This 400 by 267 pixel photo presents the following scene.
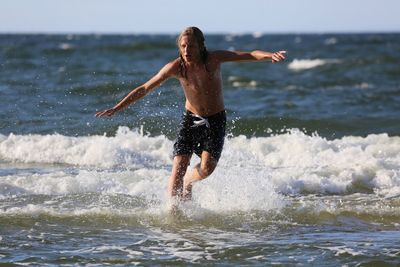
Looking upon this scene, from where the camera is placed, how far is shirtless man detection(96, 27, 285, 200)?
7.33 meters

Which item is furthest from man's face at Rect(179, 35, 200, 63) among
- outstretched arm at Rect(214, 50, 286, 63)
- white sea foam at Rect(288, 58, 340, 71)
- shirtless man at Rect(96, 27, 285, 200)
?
white sea foam at Rect(288, 58, 340, 71)

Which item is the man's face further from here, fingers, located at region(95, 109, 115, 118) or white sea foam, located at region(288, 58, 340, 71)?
white sea foam, located at region(288, 58, 340, 71)

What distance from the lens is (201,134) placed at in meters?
7.70

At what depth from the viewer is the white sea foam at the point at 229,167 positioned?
909 centimetres

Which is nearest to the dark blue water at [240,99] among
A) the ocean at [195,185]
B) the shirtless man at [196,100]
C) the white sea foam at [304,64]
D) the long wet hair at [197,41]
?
the ocean at [195,185]

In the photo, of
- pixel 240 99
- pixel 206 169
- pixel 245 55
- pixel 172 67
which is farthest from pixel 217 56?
pixel 240 99

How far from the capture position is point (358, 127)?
16.6 metres

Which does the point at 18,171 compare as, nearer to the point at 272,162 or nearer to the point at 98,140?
the point at 98,140

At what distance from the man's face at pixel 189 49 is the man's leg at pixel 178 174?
3.44ft

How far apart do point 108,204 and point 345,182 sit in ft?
10.9

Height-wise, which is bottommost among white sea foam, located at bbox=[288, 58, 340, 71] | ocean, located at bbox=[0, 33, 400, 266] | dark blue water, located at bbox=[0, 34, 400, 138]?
ocean, located at bbox=[0, 33, 400, 266]

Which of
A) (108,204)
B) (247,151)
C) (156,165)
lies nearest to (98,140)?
(156,165)

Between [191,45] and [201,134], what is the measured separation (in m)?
0.94

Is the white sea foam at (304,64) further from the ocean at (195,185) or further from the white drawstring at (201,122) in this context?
the white drawstring at (201,122)
